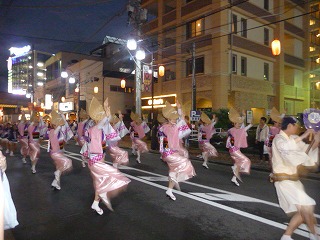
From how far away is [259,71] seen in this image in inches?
968

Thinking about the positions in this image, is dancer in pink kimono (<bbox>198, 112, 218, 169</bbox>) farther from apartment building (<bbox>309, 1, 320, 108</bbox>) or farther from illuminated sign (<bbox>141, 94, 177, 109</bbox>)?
illuminated sign (<bbox>141, 94, 177, 109</bbox>)

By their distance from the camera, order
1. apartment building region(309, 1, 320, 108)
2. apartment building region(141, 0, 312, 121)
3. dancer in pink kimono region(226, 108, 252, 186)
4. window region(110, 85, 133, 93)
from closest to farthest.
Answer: dancer in pink kimono region(226, 108, 252, 186) → apartment building region(141, 0, 312, 121) → apartment building region(309, 1, 320, 108) → window region(110, 85, 133, 93)

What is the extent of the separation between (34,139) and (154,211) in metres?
6.74

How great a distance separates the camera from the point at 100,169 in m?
5.89

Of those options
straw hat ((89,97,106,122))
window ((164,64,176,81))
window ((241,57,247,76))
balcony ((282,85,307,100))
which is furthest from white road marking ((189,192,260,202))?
balcony ((282,85,307,100))

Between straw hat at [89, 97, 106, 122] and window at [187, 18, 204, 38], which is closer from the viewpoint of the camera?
straw hat at [89, 97, 106, 122]

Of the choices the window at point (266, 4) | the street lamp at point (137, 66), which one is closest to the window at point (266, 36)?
the window at point (266, 4)

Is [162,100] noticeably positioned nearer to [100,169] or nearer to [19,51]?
[100,169]

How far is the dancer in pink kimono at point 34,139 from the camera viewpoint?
10.6 metres

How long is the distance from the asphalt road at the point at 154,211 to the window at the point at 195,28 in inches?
653

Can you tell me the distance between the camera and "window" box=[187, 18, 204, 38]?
2330 cm

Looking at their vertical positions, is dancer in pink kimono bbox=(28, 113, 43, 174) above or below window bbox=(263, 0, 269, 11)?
below

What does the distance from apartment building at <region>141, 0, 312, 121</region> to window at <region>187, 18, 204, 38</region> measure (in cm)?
5

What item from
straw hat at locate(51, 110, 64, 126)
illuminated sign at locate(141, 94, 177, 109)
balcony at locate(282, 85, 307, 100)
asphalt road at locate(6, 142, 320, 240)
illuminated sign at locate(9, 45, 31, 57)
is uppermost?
illuminated sign at locate(9, 45, 31, 57)
